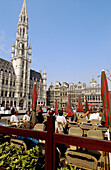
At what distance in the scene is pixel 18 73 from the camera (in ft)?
167

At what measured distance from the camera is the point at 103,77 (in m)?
6.42

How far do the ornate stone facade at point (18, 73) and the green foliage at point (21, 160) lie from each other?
44.3 m

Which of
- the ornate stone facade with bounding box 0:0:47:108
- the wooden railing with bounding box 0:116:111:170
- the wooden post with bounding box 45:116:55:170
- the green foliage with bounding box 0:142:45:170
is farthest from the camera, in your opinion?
the ornate stone facade with bounding box 0:0:47:108

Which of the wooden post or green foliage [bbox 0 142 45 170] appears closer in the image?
the wooden post

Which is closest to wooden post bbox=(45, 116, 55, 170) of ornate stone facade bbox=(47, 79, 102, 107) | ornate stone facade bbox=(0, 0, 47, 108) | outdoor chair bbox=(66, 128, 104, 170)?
outdoor chair bbox=(66, 128, 104, 170)

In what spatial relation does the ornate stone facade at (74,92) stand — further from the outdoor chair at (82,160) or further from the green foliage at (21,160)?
the green foliage at (21,160)

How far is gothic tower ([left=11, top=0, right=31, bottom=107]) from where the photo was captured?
5084 cm

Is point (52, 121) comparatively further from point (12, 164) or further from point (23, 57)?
point (23, 57)

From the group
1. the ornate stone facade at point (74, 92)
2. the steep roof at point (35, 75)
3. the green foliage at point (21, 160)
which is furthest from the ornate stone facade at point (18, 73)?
the green foliage at point (21, 160)

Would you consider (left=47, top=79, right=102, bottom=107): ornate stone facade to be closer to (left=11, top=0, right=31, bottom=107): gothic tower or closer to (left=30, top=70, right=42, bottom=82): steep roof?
(left=30, top=70, right=42, bottom=82): steep roof

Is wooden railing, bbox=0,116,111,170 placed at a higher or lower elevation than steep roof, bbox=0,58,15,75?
lower

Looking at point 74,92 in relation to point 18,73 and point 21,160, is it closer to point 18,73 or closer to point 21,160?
point 18,73

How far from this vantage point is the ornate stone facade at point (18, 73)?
46.6 meters

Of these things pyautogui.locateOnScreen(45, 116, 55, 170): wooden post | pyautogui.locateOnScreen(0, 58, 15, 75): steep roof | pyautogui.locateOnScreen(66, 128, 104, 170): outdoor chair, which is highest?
pyautogui.locateOnScreen(0, 58, 15, 75): steep roof
